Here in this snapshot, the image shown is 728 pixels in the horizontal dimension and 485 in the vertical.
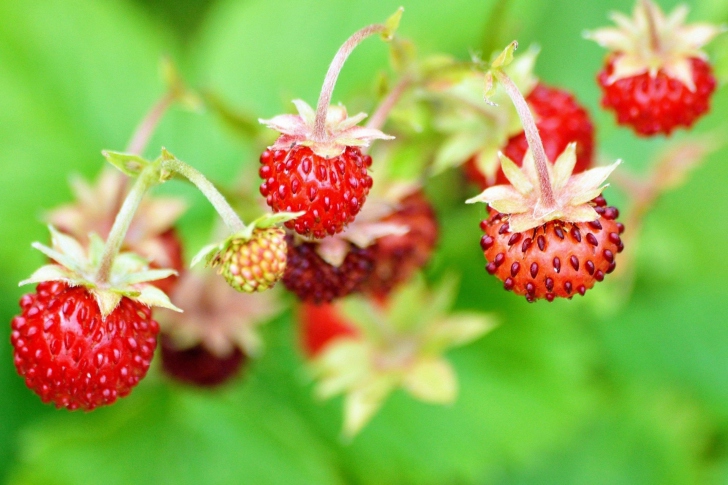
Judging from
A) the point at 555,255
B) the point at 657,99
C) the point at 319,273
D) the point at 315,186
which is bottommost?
the point at 555,255

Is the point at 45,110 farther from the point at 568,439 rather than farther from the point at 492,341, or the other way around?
the point at 568,439

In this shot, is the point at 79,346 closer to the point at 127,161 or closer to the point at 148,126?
the point at 127,161

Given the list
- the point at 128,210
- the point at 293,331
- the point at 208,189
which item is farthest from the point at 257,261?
the point at 293,331

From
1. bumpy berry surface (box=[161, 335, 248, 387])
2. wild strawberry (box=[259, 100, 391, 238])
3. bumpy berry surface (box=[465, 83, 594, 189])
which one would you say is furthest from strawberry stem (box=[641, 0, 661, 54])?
bumpy berry surface (box=[161, 335, 248, 387])

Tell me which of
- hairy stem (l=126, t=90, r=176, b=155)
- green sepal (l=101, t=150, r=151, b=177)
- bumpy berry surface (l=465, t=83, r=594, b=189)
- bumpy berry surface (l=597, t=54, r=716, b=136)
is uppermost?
hairy stem (l=126, t=90, r=176, b=155)

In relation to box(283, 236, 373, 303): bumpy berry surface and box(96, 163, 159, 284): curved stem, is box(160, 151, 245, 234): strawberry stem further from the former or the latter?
box(283, 236, 373, 303): bumpy berry surface

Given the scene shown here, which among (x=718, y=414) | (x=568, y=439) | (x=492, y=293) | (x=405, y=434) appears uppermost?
(x=492, y=293)

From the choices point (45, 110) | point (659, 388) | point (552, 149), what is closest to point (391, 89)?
point (552, 149)
